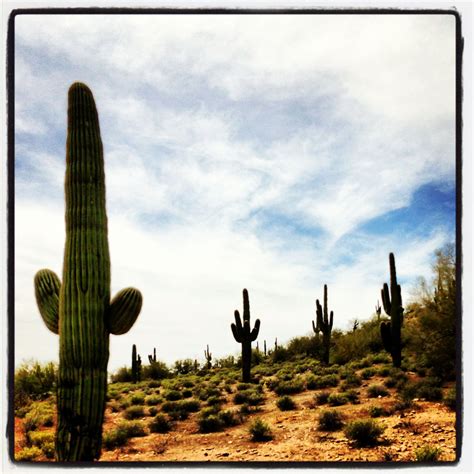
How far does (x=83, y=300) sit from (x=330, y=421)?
15.5ft

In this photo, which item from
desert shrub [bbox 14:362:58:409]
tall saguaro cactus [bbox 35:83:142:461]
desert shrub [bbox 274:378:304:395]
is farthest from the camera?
desert shrub [bbox 274:378:304:395]

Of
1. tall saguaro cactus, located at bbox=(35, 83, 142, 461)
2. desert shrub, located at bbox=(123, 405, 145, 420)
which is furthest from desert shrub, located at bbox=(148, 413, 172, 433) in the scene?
tall saguaro cactus, located at bbox=(35, 83, 142, 461)

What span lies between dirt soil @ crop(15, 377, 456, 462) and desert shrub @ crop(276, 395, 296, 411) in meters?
0.57

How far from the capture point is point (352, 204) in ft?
25.8

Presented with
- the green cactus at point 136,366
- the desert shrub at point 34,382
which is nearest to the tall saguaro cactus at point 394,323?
the green cactus at point 136,366

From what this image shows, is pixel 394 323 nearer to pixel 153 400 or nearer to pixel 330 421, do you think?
pixel 330 421

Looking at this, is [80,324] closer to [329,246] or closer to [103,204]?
[103,204]

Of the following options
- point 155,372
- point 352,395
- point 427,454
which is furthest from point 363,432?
point 155,372

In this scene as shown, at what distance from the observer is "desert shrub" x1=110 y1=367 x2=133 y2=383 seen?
1664 centimetres

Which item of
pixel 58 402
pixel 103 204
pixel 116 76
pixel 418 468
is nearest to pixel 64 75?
pixel 116 76

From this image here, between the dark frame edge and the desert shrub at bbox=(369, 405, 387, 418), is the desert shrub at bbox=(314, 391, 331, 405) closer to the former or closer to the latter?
the desert shrub at bbox=(369, 405, 387, 418)

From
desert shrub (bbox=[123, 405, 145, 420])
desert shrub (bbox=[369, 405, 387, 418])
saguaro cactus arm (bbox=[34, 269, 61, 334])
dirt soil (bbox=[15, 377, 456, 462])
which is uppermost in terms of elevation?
saguaro cactus arm (bbox=[34, 269, 61, 334])

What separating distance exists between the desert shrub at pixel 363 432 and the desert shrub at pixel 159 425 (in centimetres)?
333

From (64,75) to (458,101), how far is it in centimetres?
557
